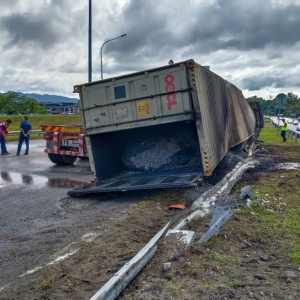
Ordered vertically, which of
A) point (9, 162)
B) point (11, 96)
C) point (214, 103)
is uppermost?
point (11, 96)

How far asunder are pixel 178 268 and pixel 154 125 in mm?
5073

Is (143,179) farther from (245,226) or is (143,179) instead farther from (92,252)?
(92,252)

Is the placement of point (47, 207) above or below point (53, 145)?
below

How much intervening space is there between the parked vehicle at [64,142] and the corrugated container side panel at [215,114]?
15.5 ft

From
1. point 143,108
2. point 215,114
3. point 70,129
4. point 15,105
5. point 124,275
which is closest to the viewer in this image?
point 124,275

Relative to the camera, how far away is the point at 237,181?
982 cm

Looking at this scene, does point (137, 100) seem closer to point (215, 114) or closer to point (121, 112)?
point (121, 112)

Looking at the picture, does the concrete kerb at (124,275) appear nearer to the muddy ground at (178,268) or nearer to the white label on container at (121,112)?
the muddy ground at (178,268)

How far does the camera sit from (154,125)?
8.95 meters

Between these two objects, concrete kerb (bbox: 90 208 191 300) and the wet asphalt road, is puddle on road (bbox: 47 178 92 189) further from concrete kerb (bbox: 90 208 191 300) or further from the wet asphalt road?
concrete kerb (bbox: 90 208 191 300)

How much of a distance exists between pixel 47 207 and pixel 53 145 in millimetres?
6258

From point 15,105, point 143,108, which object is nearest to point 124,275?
point 143,108

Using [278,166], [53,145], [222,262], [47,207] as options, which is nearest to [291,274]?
[222,262]

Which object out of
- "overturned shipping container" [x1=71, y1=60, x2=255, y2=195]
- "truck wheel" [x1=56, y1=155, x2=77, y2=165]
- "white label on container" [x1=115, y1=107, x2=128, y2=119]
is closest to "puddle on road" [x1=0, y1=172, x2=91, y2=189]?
"overturned shipping container" [x1=71, y1=60, x2=255, y2=195]
